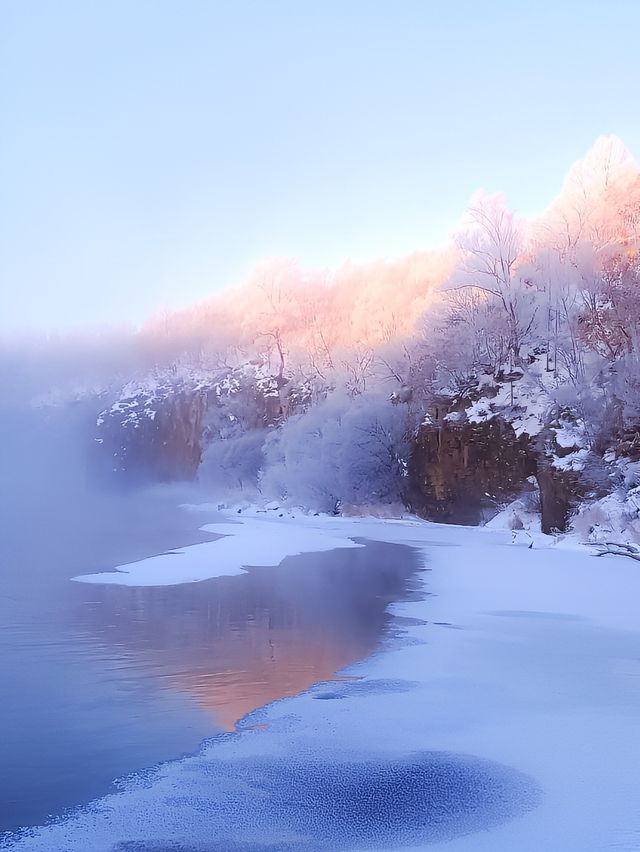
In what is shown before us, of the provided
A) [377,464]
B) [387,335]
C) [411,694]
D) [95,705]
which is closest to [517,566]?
[411,694]

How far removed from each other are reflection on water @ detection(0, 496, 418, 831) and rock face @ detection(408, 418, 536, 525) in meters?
16.9

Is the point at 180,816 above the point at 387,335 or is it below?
below

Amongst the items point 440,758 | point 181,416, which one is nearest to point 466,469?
point 440,758

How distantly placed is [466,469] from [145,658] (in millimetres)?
30463

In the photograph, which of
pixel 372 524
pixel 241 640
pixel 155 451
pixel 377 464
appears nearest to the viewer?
pixel 241 640

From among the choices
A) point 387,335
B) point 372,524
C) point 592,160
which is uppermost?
point 592,160

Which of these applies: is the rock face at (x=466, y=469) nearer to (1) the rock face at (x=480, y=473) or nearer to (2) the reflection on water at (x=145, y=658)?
(1) the rock face at (x=480, y=473)

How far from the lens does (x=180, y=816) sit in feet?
16.3

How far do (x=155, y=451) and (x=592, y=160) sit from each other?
299 feet

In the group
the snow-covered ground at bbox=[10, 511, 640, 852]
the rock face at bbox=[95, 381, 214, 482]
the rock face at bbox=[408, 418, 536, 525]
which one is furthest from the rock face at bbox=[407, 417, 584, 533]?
the rock face at bbox=[95, 381, 214, 482]

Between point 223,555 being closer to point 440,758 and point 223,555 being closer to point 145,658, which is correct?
point 145,658

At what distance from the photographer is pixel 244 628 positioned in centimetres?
1175

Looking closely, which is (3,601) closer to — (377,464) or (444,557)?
(444,557)

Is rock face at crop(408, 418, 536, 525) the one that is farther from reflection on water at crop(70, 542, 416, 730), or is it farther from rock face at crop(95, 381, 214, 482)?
rock face at crop(95, 381, 214, 482)
